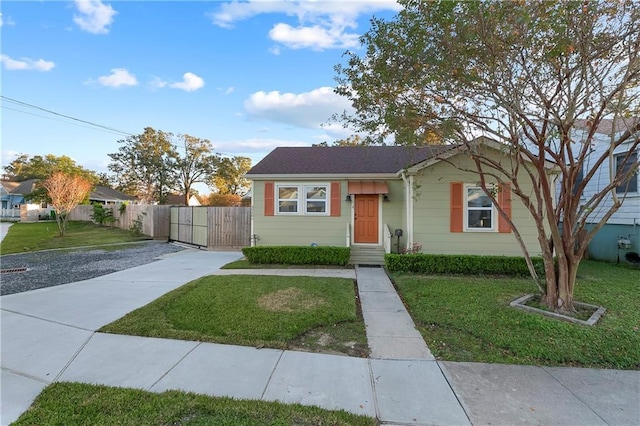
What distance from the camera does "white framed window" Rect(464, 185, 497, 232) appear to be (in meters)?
9.07

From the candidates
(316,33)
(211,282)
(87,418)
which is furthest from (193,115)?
(87,418)

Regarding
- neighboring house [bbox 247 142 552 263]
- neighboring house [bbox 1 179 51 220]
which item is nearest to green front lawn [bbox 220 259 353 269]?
neighboring house [bbox 247 142 552 263]

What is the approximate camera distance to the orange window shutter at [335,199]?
10664 mm

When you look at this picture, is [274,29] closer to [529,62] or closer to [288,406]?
[529,62]

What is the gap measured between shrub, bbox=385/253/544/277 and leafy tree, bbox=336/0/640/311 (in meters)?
2.72

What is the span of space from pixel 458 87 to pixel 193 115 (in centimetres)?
1441

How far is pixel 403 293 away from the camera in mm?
6398

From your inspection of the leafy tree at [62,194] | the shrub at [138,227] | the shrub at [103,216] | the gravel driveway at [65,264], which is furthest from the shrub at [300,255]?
the shrub at [103,216]

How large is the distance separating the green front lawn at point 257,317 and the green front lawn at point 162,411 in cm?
120

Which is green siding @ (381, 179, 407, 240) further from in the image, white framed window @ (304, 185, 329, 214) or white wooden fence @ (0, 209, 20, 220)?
white wooden fence @ (0, 209, 20, 220)

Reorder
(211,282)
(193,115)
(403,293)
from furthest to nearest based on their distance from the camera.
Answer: (193,115) < (211,282) < (403,293)

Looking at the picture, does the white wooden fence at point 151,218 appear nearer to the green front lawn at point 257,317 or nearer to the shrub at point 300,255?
the shrub at point 300,255

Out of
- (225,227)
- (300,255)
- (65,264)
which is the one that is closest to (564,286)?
(300,255)

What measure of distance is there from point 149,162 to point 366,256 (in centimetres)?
3195
